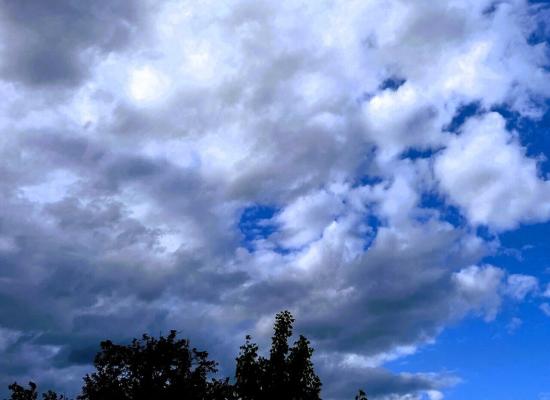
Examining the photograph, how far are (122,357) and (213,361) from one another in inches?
311

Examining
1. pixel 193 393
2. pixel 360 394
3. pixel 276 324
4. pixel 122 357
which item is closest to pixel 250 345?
pixel 276 324

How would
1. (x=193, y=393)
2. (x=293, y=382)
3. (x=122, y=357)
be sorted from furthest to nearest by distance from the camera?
1. (x=122, y=357)
2. (x=193, y=393)
3. (x=293, y=382)

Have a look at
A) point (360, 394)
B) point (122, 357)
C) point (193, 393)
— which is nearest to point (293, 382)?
point (360, 394)

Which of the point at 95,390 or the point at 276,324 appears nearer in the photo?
the point at 276,324

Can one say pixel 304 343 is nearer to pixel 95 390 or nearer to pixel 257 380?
pixel 257 380

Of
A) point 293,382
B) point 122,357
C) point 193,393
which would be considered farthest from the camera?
point 122,357

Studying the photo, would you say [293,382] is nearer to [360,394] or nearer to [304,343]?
[304,343]

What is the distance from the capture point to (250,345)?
31.9 m

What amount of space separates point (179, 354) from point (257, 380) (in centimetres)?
1643

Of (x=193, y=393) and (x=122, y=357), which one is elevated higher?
(x=122, y=357)

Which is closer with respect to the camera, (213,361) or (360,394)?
(360,394)

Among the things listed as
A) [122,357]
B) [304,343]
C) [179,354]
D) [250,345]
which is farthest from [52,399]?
[304,343]

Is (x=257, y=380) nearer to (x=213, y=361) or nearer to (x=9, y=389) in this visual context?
(x=213, y=361)

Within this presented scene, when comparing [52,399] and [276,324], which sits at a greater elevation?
[276,324]
